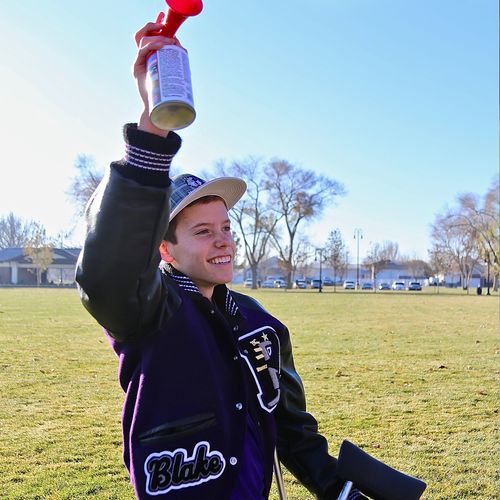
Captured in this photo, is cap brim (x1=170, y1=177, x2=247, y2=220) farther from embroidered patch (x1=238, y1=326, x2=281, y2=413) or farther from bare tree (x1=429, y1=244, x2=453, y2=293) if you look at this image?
bare tree (x1=429, y1=244, x2=453, y2=293)

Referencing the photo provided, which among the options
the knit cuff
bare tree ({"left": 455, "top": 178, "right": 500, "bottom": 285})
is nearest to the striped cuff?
the knit cuff

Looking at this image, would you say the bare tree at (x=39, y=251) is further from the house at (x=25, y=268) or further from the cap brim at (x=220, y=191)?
the cap brim at (x=220, y=191)

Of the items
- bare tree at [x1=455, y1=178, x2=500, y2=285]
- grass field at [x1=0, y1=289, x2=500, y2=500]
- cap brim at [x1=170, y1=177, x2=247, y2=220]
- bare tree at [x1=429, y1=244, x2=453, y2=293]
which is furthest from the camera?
Result: bare tree at [x1=429, y1=244, x2=453, y2=293]

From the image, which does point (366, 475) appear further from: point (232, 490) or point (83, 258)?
point (83, 258)

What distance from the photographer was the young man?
1611mm

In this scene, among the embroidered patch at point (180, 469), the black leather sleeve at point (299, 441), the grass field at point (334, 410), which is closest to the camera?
the embroidered patch at point (180, 469)

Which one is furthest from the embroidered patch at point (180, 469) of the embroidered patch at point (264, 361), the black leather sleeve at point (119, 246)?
the black leather sleeve at point (119, 246)

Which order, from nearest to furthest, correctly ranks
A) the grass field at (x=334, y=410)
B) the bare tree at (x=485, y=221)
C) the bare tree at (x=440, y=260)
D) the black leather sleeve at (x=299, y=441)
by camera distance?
the black leather sleeve at (x=299, y=441) < the grass field at (x=334, y=410) < the bare tree at (x=485, y=221) < the bare tree at (x=440, y=260)

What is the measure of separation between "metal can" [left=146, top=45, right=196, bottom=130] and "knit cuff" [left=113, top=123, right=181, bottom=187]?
5cm

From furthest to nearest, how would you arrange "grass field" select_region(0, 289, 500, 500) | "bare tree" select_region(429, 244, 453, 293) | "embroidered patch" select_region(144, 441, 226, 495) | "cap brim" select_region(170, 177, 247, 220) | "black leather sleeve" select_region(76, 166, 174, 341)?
"bare tree" select_region(429, 244, 453, 293) → "grass field" select_region(0, 289, 500, 500) → "cap brim" select_region(170, 177, 247, 220) → "embroidered patch" select_region(144, 441, 226, 495) → "black leather sleeve" select_region(76, 166, 174, 341)

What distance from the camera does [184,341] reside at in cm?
200

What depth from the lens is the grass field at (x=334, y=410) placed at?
16.5 ft

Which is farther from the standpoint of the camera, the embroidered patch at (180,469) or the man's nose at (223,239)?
the man's nose at (223,239)

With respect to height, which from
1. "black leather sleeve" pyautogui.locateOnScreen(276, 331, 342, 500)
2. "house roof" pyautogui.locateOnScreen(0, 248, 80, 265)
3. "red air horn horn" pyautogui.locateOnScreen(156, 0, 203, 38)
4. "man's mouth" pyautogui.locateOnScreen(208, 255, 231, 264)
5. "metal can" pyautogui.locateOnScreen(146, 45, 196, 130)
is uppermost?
"house roof" pyautogui.locateOnScreen(0, 248, 80, 265)
